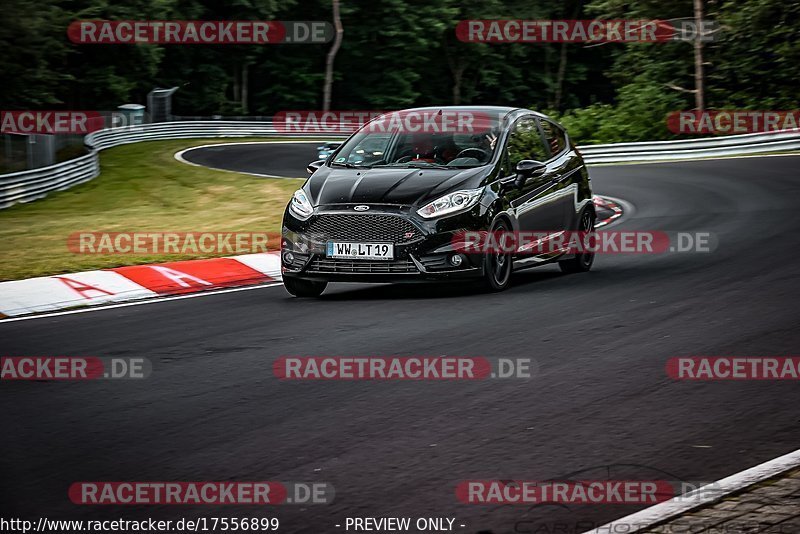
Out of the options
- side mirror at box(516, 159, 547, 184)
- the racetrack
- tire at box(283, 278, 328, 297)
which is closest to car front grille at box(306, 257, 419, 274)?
tire at box(283, 278, 328, 297)

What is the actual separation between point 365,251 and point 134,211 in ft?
44.6

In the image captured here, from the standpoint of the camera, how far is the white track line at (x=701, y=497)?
481cm

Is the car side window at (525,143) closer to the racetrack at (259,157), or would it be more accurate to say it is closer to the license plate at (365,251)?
the license plate at (365,251)

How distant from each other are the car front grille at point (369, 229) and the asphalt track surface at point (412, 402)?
610mm

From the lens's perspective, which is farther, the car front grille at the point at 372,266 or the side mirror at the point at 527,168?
the side mirror at the point at 527,168

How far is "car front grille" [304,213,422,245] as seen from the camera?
10719mm

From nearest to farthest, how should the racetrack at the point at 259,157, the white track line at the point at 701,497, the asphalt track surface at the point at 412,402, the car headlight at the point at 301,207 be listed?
the white track line at the point at 701,497
the asphalt track surface at the point at 412,402
the car headlight at the point at 301,207
the racetrack at the point at 259,157

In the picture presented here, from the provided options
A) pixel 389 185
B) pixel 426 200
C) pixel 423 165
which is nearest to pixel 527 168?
pixel 423 165

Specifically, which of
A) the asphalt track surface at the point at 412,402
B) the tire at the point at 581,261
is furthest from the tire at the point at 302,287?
the tire at the point at 581,261

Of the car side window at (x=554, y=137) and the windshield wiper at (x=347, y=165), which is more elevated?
the car side window at (x=554, y=137)

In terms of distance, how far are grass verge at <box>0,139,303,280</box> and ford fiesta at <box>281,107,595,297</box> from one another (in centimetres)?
359

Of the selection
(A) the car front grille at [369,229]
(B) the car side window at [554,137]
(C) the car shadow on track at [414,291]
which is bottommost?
(C) the car shadow on track at [414,291]

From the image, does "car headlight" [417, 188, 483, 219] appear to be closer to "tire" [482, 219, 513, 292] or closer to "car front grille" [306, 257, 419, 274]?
"tire" [482, 219, 513, 292]

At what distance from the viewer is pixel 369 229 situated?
424 inches
